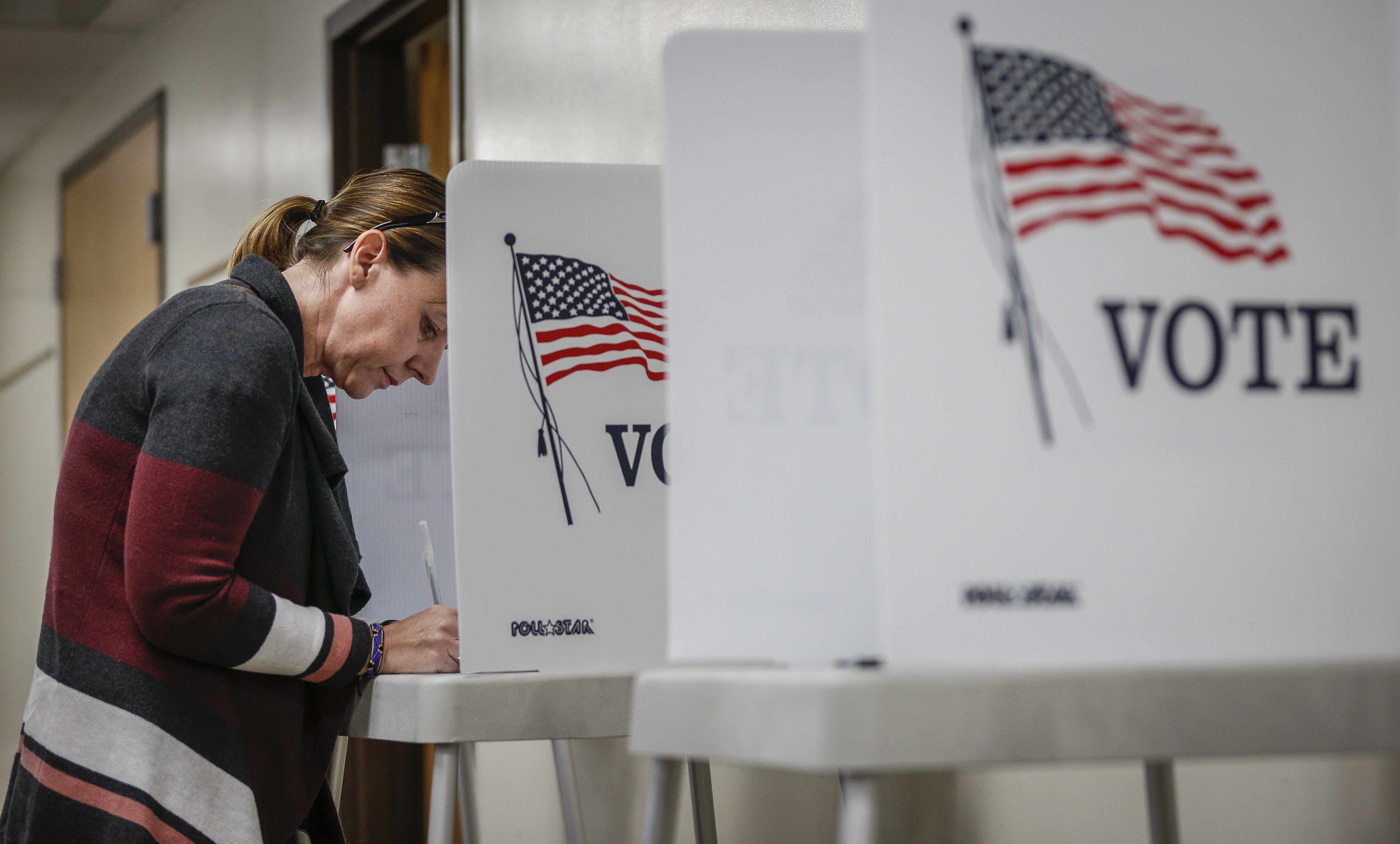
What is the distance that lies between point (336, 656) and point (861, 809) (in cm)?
65

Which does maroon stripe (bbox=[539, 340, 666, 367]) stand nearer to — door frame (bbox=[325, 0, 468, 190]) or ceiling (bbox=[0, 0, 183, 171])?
door frame (bbox=[325, 0, 468, 190])

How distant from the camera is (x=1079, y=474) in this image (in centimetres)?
53

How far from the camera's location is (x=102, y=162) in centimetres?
395

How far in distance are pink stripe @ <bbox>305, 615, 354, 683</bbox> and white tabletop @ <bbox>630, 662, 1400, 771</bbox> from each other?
591 millimetres

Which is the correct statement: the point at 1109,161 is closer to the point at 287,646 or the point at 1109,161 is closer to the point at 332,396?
the point at 287,646

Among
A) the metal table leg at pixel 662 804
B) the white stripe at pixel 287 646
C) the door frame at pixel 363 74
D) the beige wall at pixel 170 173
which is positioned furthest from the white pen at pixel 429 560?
the beige wall at pixel 170 173

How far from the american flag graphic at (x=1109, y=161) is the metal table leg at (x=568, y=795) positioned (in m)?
1.00

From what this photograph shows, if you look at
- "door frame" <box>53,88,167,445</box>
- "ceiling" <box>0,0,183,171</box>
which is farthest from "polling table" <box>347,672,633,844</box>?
"ceiling" <box>0,0,183,171</box>

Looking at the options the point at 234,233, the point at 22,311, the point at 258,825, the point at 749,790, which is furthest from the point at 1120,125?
the point at 22,311

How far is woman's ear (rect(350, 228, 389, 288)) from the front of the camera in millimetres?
1223

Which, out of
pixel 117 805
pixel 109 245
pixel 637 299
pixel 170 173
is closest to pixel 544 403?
pixel 637 299

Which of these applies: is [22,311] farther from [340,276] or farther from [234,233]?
[340,276]

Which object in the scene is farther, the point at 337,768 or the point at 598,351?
the point at 337,768

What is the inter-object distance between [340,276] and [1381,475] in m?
0.97
